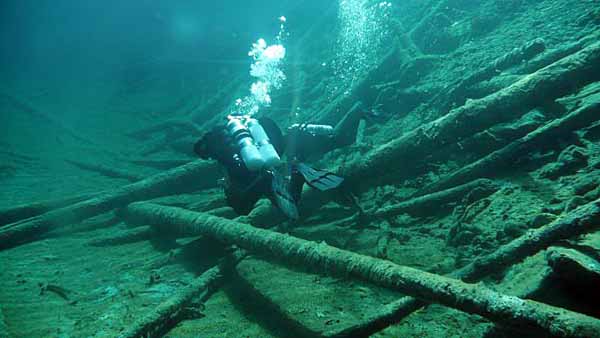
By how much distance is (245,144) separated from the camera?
3.60m

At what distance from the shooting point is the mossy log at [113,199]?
5.29m

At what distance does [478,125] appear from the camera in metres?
4.25

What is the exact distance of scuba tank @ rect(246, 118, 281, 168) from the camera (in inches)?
139

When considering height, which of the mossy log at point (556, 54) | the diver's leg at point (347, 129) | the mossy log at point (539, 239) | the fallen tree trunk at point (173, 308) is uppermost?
the mossy log at point (556, 54)

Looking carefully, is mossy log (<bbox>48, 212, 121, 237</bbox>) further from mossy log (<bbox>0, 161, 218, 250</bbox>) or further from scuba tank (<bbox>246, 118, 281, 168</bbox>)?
scuba tank (<bbox>246, 118, 281, 168</bbox>)

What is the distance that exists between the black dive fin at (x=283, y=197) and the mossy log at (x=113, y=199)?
3625 mm

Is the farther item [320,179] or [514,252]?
[320,179]

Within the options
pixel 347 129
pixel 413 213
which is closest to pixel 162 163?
pixel 347 129

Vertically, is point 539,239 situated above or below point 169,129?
below

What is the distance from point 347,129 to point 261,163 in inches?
76.8

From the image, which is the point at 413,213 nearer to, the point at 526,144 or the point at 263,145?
the point at 526,144

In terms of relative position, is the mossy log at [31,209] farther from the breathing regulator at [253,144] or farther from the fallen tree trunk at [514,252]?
the fallen tree trunk at [514,252]

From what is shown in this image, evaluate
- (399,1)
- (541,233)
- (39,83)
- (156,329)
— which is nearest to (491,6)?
(399,1)

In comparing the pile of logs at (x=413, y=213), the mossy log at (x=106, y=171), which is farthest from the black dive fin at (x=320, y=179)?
the mossy log at (x=106, y=171)
